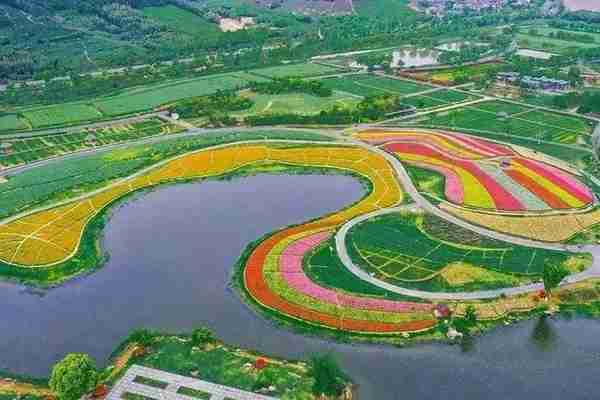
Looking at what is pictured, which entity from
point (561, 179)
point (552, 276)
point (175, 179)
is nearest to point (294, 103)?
point (175, 179)

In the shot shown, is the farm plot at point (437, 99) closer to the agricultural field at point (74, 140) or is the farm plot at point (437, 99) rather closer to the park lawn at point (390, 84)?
the park lawn at point (390, 84)

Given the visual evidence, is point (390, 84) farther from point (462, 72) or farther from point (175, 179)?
point (175, 179)

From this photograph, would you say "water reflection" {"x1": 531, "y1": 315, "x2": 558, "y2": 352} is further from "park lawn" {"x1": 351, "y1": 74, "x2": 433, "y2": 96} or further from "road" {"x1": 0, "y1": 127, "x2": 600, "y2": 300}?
"park lawn" {"x1": 351, "y1": 74, "x2": 433, "y2": 96}

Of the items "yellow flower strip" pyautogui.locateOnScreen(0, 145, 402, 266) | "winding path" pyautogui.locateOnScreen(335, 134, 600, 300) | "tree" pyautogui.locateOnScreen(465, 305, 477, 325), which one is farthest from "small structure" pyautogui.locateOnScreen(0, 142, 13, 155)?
"tree" pyautogui.locateOnScreen(465, 305, 477, 325)

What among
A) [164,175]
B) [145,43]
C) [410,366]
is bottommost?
[410,366]

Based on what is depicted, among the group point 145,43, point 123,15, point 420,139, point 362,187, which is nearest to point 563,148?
point 420,139

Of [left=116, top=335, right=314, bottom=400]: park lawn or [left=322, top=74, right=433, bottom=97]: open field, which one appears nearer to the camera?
[left=116, top=335, right=314, bottom=400]: park lawn

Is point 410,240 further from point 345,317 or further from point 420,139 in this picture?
point 420,139
